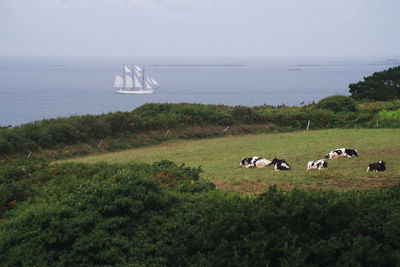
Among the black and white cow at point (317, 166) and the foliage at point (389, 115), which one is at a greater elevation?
the black and white cow at point (317, 166)

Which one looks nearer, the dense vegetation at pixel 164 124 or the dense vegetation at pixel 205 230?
the dense vegetation at pixel 205 230

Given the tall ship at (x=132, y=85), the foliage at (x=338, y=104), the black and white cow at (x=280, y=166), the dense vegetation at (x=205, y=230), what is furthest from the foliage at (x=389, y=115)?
the tall ship at (x=132, y=85)

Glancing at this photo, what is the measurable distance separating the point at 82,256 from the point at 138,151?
1526cm

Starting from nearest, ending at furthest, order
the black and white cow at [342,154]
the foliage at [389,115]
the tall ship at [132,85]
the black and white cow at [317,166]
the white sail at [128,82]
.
Answer: 1. the black and white cow at [317,166]
2. the black and white cow at [342,154]
3. the foliage at [389,115]
4. the tall ship at [132,85]
5. the white sail at [128,82]

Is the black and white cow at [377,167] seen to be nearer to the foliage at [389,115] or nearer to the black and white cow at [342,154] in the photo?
the black and white cow at [342,154]

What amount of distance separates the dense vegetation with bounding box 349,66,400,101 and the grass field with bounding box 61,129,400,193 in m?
21.1

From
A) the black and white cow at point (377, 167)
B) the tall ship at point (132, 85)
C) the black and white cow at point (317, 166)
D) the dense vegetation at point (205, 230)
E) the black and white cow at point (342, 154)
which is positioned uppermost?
the dense vegetation at point (205, 230)

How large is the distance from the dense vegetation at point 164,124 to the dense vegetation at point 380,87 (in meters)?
13.0

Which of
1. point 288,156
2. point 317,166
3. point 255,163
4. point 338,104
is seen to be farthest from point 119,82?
point 317,166

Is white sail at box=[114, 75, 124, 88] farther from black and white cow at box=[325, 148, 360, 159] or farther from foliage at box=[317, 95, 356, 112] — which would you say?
black and white cow at box=[325, 148, 360, 159]

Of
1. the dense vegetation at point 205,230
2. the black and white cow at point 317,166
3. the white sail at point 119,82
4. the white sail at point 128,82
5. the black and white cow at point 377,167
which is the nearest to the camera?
the dense vegetation at point 205,230

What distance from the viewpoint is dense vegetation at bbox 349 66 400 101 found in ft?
153

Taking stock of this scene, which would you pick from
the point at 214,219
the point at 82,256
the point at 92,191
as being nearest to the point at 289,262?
→ the point at 214,219

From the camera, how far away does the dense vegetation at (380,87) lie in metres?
46.6
